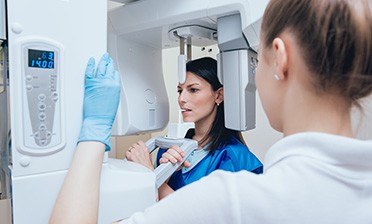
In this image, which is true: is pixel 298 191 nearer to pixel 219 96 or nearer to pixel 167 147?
pixel 167 147

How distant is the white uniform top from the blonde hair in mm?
87

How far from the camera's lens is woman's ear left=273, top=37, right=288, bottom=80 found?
0.50 meters

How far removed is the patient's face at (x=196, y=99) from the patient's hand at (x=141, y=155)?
1.15 ft

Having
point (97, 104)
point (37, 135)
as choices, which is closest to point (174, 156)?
point (97, 104)

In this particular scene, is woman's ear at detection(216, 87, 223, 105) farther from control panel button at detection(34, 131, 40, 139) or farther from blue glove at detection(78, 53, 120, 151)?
control panel button at detection(34, 131, 40, 139)

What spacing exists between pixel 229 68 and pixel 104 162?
1.76 feet

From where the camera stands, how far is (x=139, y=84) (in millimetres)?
1261

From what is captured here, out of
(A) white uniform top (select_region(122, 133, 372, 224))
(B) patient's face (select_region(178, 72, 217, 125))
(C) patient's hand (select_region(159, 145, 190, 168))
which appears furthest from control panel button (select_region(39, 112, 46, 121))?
(B) patient's face (select_region(178, 72, 217, 125))

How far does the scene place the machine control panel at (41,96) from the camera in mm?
671

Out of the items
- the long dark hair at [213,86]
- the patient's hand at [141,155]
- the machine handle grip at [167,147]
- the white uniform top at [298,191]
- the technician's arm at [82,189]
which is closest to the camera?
the white uniform top at [298,191]

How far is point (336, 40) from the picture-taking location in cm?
46

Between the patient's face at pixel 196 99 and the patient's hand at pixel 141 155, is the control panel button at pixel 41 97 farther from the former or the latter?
the patient's face at pixel 196 99

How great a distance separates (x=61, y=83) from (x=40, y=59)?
0.22 feet

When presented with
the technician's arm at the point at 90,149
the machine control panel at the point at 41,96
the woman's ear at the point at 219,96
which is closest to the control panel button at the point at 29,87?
the machine control panel at the point at 41,96
